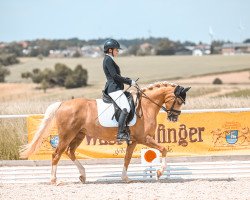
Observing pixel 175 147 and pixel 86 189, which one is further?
pixel 175 147

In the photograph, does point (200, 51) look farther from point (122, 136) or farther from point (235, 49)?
point (122, 136)

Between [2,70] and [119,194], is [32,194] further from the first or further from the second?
[2,70]

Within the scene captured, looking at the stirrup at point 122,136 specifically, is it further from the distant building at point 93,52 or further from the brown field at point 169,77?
the distant building at point 93,52

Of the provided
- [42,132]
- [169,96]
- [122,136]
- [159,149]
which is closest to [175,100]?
[169,96]

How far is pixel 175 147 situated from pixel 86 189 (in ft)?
13.3

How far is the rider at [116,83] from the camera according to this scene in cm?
1010

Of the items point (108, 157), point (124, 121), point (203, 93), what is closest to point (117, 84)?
point (124, 121)

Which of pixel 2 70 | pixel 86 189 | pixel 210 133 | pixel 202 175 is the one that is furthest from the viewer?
pixel 2 70

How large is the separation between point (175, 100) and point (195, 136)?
2.84 metres

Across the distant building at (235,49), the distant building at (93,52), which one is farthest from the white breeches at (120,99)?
the distant building at (93,52)

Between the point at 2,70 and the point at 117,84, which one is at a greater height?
the point at 117,84

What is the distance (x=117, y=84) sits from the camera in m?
10.3

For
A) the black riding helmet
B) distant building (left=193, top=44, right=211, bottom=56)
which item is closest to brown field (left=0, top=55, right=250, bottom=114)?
the black riding helmet

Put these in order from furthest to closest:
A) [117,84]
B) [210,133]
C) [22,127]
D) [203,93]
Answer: [203,93], [22,127], [210,133], [117,84]
